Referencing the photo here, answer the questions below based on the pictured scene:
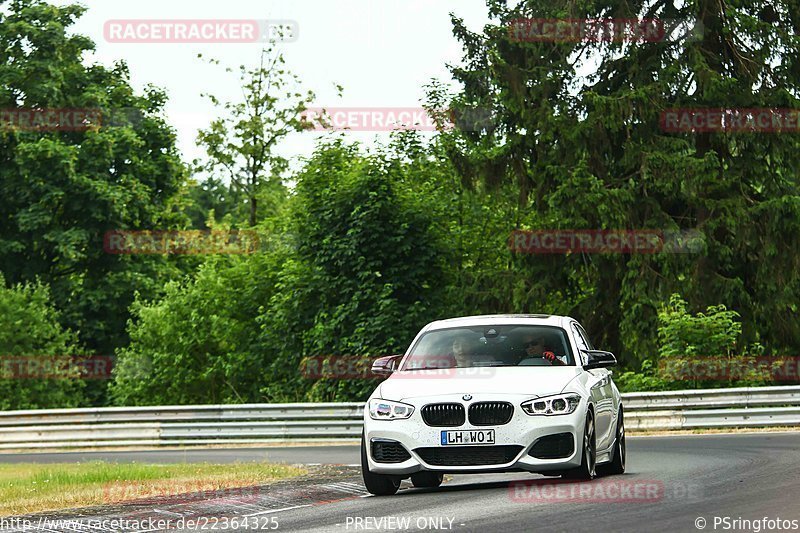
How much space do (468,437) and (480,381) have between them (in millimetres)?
660

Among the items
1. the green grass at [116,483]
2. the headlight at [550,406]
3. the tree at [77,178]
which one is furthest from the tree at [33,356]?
the headlight at [550,406]

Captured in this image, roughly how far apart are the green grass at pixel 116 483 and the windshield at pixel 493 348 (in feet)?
8.94

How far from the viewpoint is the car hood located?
1223 centimetres

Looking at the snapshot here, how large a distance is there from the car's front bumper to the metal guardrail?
40.9ft

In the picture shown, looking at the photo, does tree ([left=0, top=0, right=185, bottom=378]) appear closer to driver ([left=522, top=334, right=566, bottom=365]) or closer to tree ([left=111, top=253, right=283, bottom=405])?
tree ([left=111, top=253, right=283, bottom=405])

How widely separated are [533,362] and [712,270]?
20.7m

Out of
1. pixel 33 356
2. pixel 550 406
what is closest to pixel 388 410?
pixel 550 406

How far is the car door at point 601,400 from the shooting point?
517 inches

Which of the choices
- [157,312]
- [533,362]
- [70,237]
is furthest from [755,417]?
[70,237]
